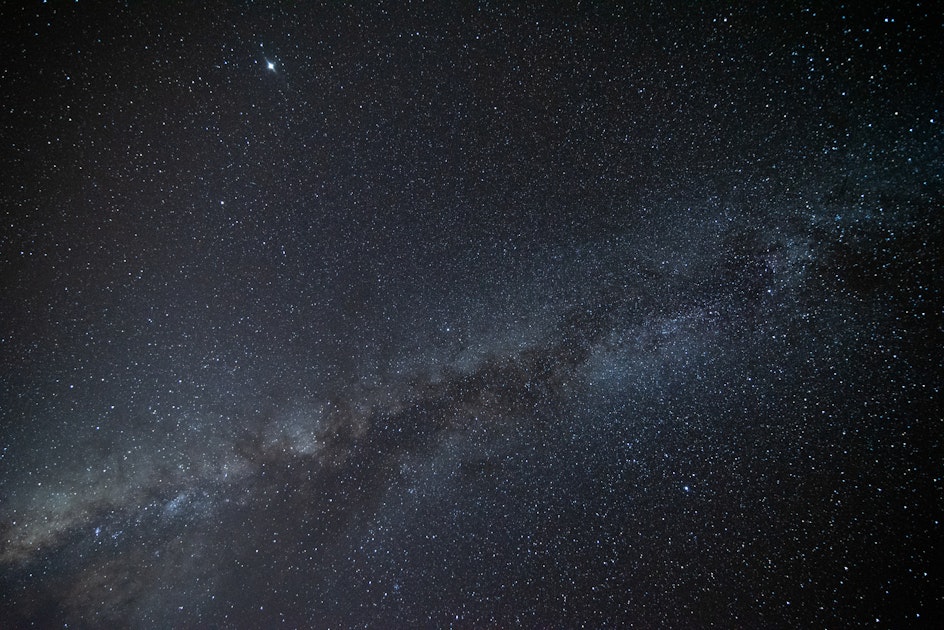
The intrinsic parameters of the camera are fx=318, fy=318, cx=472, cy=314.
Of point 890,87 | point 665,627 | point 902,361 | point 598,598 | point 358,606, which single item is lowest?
point 665,627

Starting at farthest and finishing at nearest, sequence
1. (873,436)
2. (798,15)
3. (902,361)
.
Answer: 1. (873,436)
2. (902,361)
3. (798,15)

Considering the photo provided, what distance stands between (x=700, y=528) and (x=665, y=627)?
4.03ft

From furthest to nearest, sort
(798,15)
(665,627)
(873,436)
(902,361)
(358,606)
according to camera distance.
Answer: (358,606) < (665,627) < (873,436) < (902,361) < (798,15)

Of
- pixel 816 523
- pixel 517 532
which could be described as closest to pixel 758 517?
pixel 816 523

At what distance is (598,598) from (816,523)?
2075mm

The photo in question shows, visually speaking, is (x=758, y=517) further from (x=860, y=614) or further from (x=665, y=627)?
(x=665, y=627)

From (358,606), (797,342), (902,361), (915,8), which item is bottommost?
(358,606)

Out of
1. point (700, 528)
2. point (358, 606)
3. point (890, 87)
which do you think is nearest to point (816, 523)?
point (700, 528)

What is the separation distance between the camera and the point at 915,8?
5.23 feet

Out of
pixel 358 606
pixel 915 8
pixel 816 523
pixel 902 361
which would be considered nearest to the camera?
pixel 915 8

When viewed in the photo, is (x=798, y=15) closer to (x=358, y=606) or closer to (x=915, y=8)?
(x=915, y=8)

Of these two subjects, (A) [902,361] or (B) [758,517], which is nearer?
(A) [902,361]

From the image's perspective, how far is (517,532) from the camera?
3.30 meters

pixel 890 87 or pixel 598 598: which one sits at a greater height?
pixel 890 87
